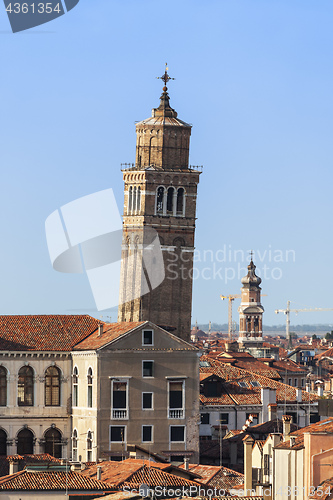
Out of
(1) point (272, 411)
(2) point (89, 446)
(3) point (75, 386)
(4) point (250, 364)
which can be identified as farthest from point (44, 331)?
(4) point (250, 364)

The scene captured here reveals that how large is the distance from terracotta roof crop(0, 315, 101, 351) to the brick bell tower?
28.8 metres

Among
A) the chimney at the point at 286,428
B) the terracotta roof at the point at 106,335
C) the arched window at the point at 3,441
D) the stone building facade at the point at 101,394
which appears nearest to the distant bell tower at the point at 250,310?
the terracotta roof at the point at 106,335

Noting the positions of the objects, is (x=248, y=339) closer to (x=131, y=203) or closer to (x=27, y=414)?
(x=131, y=203)

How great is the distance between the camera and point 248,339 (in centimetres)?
19188

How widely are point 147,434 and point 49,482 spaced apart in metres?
19.2

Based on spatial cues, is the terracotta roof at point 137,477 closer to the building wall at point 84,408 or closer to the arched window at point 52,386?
the building wall at point 84,408

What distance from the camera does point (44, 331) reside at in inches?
2746

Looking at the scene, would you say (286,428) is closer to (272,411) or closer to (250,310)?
(272,411)

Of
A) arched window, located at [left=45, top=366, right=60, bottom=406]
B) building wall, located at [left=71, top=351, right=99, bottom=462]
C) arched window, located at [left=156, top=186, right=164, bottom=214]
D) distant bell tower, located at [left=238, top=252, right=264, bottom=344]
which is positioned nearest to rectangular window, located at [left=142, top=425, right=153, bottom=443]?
building wall, located at [left=71, top=351, right=99, bottom=462]

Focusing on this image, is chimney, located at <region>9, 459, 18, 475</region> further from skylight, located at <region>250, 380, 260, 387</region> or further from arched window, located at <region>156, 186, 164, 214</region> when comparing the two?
arched window, located at <region>156, 186, 164, 214</region>

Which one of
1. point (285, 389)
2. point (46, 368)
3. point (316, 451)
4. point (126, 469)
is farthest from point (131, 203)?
point (316, 451)

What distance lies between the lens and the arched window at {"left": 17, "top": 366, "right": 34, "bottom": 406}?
68062mm

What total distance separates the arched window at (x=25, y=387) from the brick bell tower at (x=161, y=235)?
104ft

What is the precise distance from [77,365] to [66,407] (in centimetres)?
182
